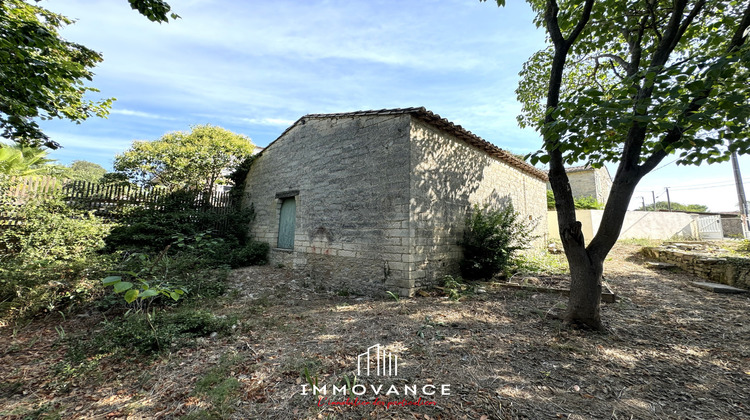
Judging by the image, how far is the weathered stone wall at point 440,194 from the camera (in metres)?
5.82

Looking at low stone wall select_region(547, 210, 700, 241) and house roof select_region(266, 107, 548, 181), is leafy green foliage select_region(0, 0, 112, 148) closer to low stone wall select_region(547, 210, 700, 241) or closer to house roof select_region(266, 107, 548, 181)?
house roof select_region(266, 107, 548, 181)

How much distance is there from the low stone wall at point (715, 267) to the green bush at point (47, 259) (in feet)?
41.4

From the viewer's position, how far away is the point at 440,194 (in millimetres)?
6453

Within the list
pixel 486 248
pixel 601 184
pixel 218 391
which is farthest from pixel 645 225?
pixel 218 391

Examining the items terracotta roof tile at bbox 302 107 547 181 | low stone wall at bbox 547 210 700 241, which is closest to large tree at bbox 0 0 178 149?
terracotta roof tile at bbox 302 107 547 181

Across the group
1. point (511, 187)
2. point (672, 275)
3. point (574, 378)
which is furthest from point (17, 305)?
point (672, 275)

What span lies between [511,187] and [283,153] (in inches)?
308

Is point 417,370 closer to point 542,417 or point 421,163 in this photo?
point 542,417

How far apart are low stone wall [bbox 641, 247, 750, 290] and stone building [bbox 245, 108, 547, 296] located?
4.79 meters

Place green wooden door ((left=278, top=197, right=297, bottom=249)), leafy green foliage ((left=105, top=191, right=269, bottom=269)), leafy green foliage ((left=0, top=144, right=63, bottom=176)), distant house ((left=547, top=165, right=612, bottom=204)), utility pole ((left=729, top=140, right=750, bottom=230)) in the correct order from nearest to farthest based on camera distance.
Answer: leafy green foliage ((left=0, top=144, right=63, bottom=176)) → leafy green foliage ((left=105, top=191, right=269, bottom=269)) → green wooden door ((left=278, top=197, right=297, bottom=249)) → utility pole ((left=729, top=140, right=750, bottom=230)) → distant house ((left=547, top=165, right=612, bottom=204))

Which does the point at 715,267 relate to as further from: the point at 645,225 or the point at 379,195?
the point at 645,225

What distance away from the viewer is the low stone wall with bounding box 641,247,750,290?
5.89 m

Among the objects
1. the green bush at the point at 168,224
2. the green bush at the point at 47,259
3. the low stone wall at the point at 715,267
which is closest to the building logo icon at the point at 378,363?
the green bush at the point at 47,259

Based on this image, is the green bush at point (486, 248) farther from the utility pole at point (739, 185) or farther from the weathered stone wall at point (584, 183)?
the weathered stone wall at point (584, 183)
